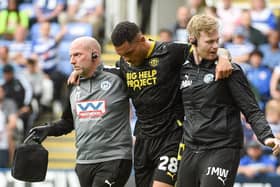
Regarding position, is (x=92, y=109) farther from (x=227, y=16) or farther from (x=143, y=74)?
(x=227, y=16)

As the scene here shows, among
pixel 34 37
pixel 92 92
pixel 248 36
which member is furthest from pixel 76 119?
pixel 34 37

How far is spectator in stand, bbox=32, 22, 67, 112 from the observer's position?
17000 mm

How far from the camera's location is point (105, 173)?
9391mm

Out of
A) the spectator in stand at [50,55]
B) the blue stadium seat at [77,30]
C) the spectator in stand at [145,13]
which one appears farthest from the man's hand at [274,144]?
the spectator in stand at [145,13]

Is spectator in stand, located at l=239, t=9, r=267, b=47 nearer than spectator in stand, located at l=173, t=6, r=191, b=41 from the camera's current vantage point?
Yes

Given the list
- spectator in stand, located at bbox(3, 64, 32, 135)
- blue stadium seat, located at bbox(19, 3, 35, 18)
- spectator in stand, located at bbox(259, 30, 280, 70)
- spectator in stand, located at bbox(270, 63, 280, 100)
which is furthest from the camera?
blue stadium seat, located at bbox(19, 3, 35, 18)

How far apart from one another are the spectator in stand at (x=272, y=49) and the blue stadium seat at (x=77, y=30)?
3.48 m

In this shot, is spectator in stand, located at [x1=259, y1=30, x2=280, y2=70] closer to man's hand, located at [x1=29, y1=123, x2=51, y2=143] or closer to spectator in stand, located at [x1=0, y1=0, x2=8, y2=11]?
spectator in stand, located at [x1=0, y1=0, x2=8, y2=11]

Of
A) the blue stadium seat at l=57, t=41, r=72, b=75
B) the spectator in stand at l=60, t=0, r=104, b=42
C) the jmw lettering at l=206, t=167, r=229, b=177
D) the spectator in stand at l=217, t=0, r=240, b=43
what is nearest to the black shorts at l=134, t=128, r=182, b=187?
the jmw lettering at l=206, t=167, r=229, b=177

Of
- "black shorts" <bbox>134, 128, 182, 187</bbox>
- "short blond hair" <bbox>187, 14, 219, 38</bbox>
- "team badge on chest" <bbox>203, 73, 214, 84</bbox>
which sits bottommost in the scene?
"black shorts" <bbox>134, 128, 182, 187</bbox>

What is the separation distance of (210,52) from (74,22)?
9830 millimetres

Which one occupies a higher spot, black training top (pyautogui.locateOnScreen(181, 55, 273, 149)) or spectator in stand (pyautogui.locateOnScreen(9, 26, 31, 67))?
black training top (pyautogui.locateOnScreen(181, 55, 273, 149))

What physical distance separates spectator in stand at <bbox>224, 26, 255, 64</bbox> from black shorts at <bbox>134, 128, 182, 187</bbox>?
679cm

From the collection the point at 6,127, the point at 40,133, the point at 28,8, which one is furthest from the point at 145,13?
the point at 40,133
